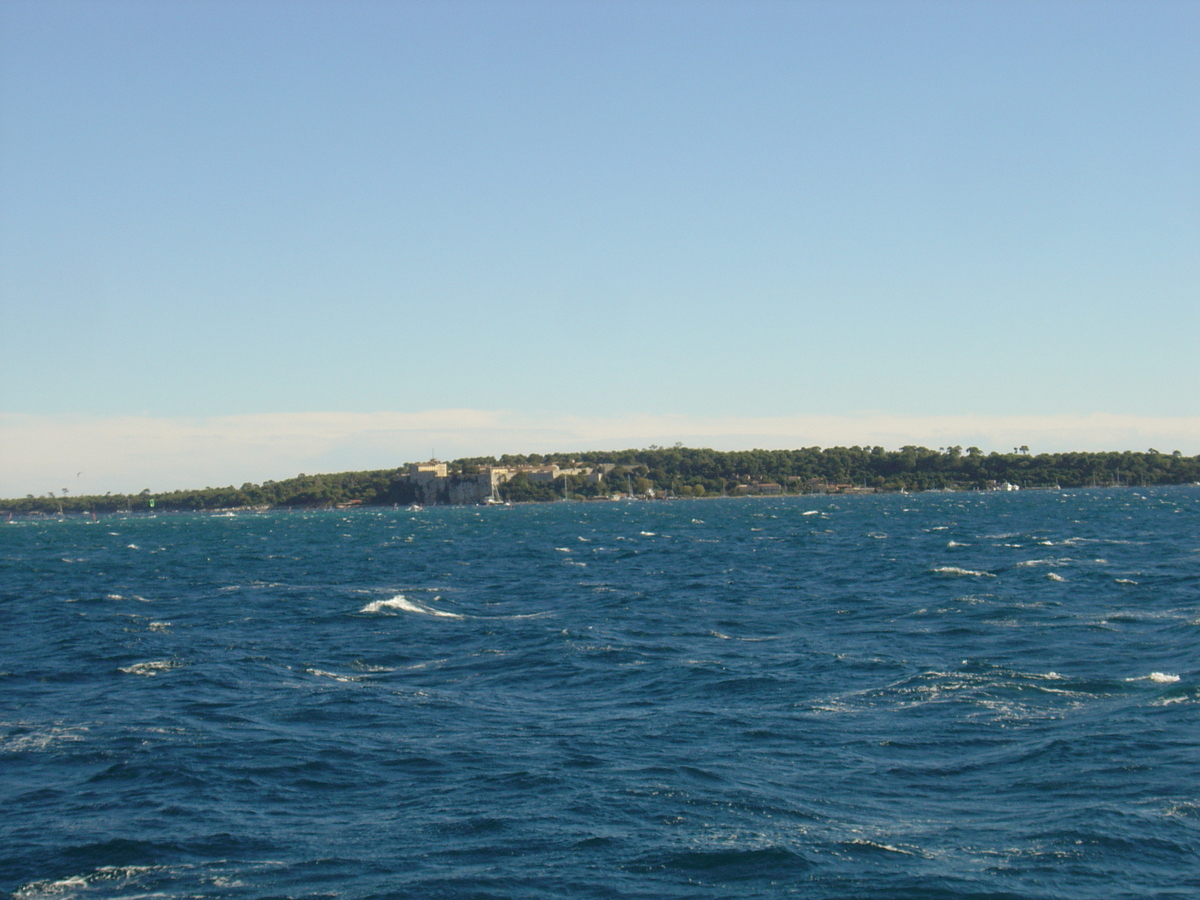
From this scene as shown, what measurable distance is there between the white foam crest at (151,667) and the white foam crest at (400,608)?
12276 millimetres

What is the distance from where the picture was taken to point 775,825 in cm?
1598

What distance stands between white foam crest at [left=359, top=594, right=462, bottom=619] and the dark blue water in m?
0.33

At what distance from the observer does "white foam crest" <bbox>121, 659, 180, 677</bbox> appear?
1192 inches

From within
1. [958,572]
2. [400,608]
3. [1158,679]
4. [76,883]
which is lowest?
[400,608]

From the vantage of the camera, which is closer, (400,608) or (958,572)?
(400,608)

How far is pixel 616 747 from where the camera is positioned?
Result: 2067 centimetres

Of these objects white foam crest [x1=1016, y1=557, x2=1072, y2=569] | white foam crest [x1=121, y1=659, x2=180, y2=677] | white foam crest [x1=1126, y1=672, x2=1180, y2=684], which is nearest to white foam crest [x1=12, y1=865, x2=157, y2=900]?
white foam crest [x1=121, y1=659, x2=180, y2=677]

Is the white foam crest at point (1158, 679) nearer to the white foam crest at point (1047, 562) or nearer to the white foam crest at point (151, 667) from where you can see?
the white foam crest at point (151, 667)

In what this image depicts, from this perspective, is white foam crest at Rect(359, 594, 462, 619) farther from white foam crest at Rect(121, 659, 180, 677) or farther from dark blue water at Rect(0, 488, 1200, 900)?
white foam crest at Rect(121, 659, 180, 677)

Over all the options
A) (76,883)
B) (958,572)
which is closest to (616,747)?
(76,883)

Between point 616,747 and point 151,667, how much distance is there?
17.1m

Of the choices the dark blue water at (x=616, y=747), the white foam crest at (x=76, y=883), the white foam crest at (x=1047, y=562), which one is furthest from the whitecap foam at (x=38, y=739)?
the white foam crest at (x=1047, y=562)

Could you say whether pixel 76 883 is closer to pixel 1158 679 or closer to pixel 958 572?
pixel 1158 679

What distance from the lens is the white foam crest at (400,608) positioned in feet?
142
